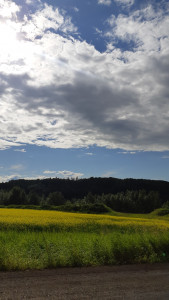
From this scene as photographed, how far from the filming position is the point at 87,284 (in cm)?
712

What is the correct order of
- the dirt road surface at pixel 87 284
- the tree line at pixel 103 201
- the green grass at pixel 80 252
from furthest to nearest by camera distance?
the tree line at pixel 103 201
the green grass at pixel 80 252
the dirt road surface at pixel 87 284

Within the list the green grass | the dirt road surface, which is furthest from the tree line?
the dirt road surface

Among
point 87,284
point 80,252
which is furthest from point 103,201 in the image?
point 87,284

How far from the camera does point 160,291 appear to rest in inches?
265

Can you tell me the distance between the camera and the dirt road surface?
6203 mm

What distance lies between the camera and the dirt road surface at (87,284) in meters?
6.20

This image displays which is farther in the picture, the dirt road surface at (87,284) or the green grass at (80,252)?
the green grass at (80,252)

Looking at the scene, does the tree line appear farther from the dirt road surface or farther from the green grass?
the dirt road surface

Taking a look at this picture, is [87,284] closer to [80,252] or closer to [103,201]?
[80,252]

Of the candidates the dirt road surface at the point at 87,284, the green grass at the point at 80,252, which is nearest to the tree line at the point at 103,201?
the green grass at the point at 80,252

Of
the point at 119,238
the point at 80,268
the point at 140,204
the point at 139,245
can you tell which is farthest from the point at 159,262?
the point at 140,204

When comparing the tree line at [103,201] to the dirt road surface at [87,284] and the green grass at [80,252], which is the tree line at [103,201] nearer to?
the green grass at [80,252]

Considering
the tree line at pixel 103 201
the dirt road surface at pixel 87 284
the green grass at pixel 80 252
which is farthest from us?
the tree line at pixel 103 201

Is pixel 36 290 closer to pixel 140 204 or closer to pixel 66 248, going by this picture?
pixel 66 248
